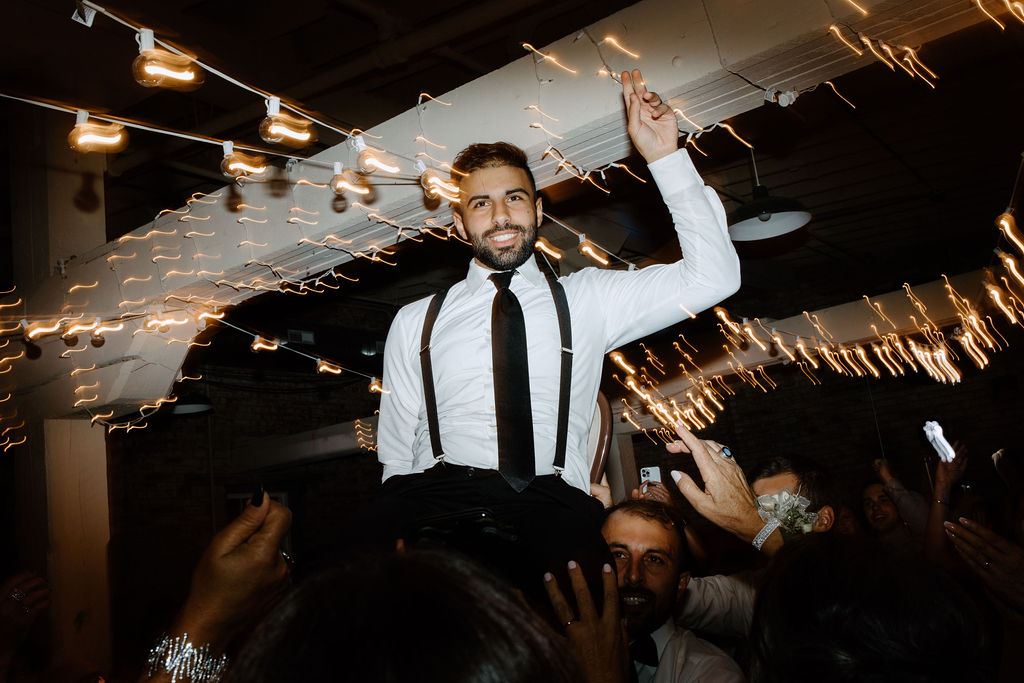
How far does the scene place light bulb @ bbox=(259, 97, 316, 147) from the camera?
2246 mm

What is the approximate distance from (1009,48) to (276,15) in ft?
12.4

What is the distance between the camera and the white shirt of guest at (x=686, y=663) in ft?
5.98

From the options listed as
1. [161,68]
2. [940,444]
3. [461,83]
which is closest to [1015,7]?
[940,444]

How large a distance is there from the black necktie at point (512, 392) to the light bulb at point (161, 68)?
1.11m

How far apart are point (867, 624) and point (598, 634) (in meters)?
0.42

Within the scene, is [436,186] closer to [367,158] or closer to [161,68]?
[367,158]

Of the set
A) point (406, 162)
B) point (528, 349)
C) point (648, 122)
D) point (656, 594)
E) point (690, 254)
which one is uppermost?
point (406, 162)

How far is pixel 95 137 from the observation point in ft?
7.39

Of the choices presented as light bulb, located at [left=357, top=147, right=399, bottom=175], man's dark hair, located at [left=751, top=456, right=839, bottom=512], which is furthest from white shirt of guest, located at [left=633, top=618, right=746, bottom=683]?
light bulb, located at [left=357, top=147, right=399, bottom=175]

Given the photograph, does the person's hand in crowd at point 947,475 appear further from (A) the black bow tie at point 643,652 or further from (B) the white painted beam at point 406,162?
(B) the white painted beam at point 406,162

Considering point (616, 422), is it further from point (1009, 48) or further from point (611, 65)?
point (611, 65)

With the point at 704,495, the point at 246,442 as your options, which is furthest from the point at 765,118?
the point at 246,442

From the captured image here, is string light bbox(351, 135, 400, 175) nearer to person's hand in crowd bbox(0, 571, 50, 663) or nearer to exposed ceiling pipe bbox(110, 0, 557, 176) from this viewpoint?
exposed ceiling pipe bbox(110, 0, 557, 176)

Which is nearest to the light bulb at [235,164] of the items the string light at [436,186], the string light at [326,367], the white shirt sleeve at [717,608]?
the string light at [436,186]
